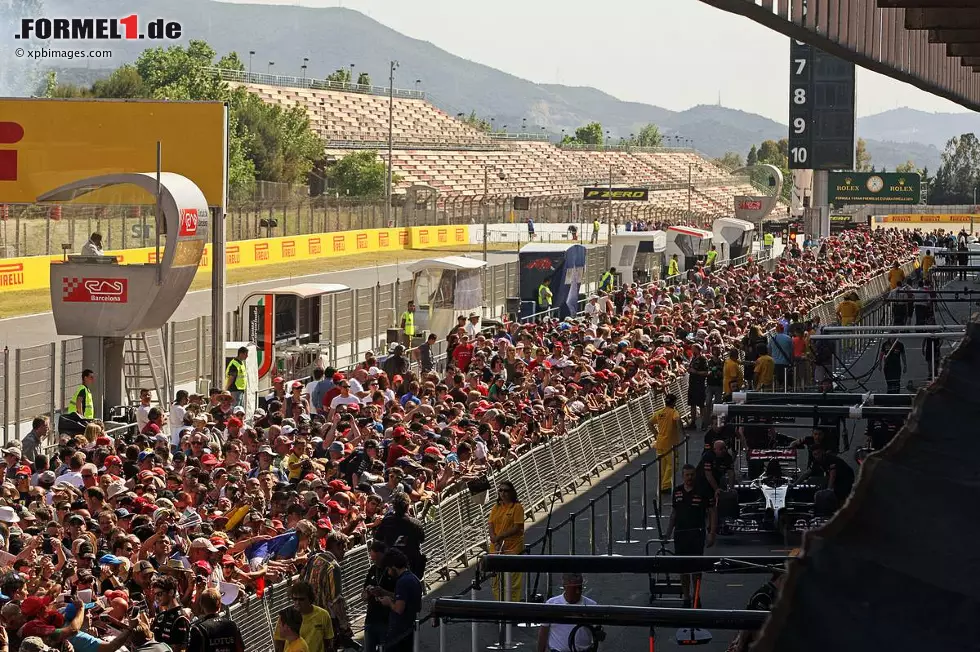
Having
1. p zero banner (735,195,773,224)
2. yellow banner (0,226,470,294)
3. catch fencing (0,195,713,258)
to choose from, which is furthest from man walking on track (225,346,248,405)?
p zero banner (735,195,773,224)

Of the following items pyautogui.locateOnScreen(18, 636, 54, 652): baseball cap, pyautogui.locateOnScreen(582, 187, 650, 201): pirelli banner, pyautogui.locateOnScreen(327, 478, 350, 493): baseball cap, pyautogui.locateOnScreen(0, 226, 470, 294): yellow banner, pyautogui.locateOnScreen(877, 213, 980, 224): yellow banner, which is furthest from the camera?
pyautogui.locateOnScreen(877, 213, 980, 224): yellow banner

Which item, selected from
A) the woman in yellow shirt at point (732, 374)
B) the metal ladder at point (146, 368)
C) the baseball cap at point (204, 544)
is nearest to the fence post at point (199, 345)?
the metal ladder at point (146, 368)

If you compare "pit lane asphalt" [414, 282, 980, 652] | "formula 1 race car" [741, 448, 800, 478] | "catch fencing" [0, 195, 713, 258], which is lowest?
"pit lane asphalt" [414, 282, 980, 652]

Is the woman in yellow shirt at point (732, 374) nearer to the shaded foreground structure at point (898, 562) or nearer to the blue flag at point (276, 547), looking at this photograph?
the blue flag at point (276, 547)

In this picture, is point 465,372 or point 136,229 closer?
point 465,372

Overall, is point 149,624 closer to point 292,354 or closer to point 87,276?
point 87,276

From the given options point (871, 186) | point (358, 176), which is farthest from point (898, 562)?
point (871, 186)

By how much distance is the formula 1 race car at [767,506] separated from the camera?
1587 cm

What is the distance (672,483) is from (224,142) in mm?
11789

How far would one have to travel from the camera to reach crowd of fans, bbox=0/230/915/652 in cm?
987

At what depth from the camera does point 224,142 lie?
26.5m

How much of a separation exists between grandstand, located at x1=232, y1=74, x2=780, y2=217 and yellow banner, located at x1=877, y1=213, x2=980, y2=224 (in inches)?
540

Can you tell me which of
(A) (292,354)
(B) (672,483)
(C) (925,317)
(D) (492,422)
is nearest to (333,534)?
(D) (492,422)

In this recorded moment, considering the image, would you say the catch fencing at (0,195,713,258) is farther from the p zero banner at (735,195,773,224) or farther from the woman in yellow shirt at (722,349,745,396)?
the p zero banner at (735,195,773,224)
